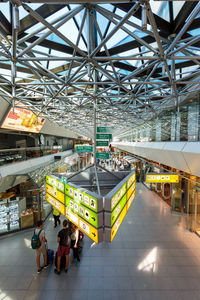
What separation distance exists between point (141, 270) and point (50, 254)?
4386 millimetres

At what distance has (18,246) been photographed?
7961mm

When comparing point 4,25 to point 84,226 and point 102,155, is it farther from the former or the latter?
point 84,226

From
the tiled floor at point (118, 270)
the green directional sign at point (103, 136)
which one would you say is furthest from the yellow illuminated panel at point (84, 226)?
the green directional sign at point (103, 136)

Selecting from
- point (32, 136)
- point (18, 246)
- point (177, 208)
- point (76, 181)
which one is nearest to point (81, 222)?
point (76, 181)

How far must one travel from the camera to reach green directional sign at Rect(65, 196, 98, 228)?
365 centimetres

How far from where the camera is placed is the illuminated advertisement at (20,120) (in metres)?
14.6

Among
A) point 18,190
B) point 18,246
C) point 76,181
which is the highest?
point 76,181

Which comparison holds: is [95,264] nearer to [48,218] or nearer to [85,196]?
[85,196]

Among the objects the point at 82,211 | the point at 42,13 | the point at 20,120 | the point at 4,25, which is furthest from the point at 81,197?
the point at 20,120

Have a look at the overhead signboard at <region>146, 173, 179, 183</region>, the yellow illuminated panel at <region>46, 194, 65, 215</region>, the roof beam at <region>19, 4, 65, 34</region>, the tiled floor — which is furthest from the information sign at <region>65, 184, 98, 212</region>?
the overhead signboard at <region>146, 173, 179, 183</region>

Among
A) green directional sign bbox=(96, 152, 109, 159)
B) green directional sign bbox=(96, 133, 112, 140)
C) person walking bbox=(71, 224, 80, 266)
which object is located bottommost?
person walking bbox=(71, 224, 80, 266)

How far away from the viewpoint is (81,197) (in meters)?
4.16

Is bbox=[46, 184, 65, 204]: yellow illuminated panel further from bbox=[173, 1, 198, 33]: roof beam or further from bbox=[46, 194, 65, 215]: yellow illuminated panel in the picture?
bbox=[173, 1, 198, 33]: roof beam

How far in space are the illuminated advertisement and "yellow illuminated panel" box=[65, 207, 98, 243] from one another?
42.8 ft
